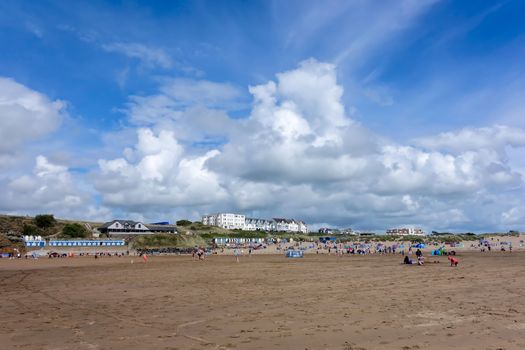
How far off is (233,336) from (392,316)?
5.44 metres

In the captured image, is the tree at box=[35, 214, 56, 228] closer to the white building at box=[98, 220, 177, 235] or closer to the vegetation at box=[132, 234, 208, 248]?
the white building at box=[98, 220, 177, 235]

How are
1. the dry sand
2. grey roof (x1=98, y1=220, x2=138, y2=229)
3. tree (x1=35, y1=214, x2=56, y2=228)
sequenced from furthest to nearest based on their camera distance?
grey roof (x1=98, y1=220, x2=138, y2=229) < tree (x1=35, y1=214, x2=56, y2=228) < the dry sand

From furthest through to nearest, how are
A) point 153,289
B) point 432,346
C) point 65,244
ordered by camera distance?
point 65,244
point 153,289
point 432,346

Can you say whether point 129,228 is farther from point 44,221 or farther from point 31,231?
point 31,231

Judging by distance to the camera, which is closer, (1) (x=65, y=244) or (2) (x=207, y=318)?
(2) (x=207, y=318)

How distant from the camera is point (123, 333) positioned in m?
11.5

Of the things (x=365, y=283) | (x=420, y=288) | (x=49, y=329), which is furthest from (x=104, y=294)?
(x=420, y=288)

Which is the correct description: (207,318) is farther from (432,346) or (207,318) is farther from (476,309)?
(476,309)

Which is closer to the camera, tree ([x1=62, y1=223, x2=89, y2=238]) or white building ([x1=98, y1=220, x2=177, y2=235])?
tree ([x1=62, y1=223, x2=89, y2=238])

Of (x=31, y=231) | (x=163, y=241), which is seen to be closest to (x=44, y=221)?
(x=31, y=231)

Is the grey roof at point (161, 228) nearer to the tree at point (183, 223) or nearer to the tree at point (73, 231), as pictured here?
the tree at point (73, 231)

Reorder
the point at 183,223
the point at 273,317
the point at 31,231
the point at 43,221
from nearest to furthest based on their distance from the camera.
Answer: the point at 273,317
the point at 31,231
the point at 43,221
the point at 183,223

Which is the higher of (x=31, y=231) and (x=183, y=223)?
Result: (x=183, y=223)

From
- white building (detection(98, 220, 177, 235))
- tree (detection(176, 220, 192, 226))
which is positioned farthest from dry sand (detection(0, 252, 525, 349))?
tree (detection(176, 220, 192, 226))
